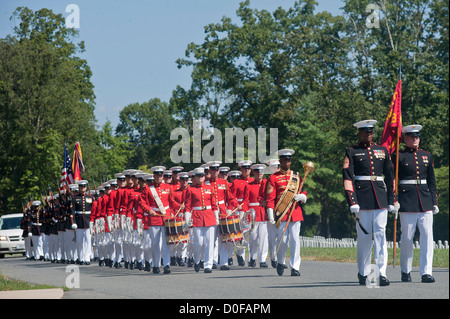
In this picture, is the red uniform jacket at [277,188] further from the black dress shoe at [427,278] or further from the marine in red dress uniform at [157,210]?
the marine in red dress uniform at [157,210]

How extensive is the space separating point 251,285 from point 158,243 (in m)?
5.14

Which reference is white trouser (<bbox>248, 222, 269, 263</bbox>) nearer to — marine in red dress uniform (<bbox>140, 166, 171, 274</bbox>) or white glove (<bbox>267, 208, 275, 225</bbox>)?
marine in red dress uniform (<bbox>140, 166, 171, 274</bbox>)

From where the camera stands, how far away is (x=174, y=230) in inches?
698

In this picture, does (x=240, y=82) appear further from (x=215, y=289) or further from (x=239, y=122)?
(x=215, y=289)

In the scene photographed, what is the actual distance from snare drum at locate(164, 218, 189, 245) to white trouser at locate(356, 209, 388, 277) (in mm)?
6198

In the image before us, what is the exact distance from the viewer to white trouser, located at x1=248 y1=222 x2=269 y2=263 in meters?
18.1

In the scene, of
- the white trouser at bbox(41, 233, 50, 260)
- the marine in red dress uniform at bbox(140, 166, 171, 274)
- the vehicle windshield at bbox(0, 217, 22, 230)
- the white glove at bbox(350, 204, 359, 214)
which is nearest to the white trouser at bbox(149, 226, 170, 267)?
the marine in red dress uniform at bbox(140, 166, 171, 274)

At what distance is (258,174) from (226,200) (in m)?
1.11

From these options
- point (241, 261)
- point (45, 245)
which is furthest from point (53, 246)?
point (241, 261)

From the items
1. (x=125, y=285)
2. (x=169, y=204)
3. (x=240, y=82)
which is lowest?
(x=125, y=285)

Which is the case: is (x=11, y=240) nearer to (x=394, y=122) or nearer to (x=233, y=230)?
(x=233, y=230)

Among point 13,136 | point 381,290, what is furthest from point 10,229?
point 381,290

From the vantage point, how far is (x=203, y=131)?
56.6 metres

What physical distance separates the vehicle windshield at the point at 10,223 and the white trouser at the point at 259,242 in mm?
19116
